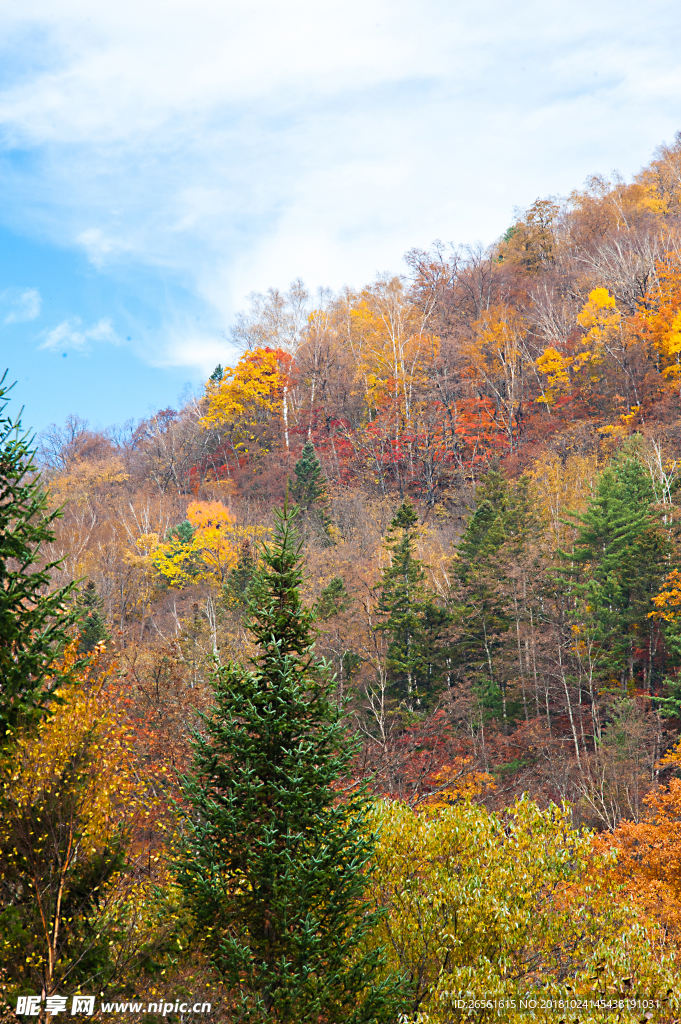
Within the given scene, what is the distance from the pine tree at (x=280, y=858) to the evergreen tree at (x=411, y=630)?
18.2 m

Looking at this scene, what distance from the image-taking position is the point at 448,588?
1273 inches

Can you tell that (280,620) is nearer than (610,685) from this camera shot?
Yes

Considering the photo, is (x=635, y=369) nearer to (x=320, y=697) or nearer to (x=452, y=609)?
(x=452, y=609)

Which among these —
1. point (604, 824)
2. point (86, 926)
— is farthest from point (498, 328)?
point (86, 926)

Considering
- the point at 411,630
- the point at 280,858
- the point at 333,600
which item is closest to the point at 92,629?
the point at 333,600

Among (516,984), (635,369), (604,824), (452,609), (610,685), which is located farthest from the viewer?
(635,369)

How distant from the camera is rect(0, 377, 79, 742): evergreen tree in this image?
9883 mm

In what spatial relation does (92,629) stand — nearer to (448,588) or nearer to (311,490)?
(448,588)

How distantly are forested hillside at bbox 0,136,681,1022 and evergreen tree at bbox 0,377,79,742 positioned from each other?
370mm

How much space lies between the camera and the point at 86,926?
8.88m

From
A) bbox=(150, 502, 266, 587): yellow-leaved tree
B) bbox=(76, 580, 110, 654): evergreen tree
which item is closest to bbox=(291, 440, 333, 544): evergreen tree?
bbox=(150, 502, 266, 587): yellow-leaved tree

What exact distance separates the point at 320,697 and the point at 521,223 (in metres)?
63.7

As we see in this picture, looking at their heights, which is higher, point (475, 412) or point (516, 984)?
point (475, 412)

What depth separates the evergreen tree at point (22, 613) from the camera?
9883mm
